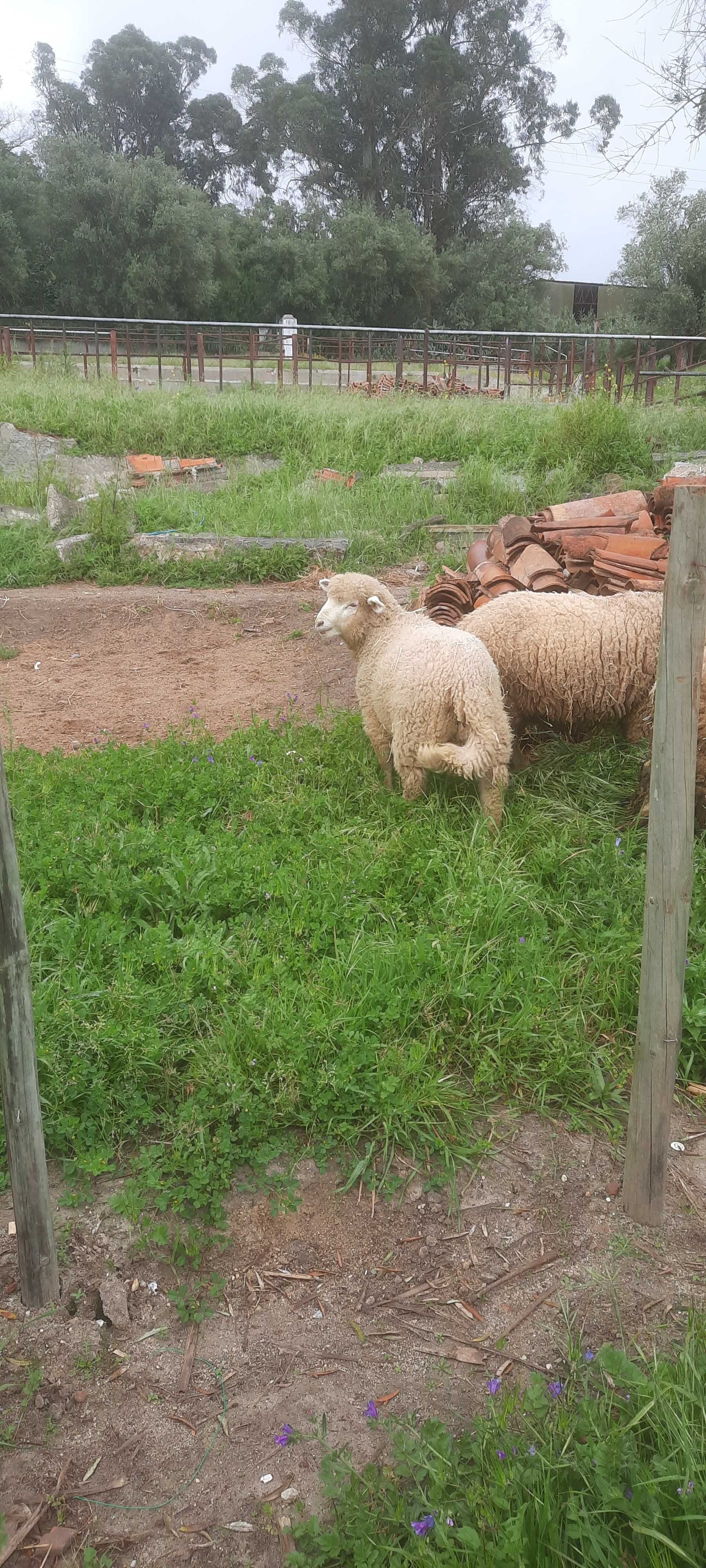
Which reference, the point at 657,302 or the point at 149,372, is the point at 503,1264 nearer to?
the point at 149,372

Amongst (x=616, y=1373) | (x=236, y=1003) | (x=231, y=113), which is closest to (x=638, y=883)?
(x=236, y=1003)

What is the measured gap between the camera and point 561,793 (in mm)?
4762

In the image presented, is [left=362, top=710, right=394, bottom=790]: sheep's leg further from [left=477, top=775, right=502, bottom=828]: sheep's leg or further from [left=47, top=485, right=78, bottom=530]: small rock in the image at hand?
[left=47, top=485, right=78, bottom=530]: small rock

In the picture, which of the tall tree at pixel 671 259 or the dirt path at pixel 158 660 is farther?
the tall tree at pixel 671 259

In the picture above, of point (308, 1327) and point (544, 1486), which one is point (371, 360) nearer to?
point (308, 1327)

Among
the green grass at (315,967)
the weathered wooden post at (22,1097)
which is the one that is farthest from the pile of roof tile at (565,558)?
the weathered wooden post at (22,1097)

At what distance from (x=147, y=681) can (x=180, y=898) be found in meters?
3.49

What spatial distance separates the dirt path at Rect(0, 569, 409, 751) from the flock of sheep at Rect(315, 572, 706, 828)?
1.36 m

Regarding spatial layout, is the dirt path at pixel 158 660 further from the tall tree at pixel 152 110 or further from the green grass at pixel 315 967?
the tall tree at pixel 152 110

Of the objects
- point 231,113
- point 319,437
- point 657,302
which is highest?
point 231,113

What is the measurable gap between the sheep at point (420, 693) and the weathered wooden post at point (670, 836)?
5.47ft

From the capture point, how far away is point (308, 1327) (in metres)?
2.42

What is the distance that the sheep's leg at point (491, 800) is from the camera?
434 cm

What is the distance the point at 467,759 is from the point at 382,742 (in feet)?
2.47
